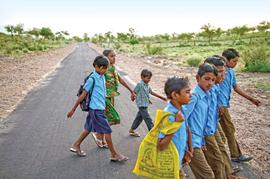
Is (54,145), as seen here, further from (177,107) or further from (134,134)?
(177,107)

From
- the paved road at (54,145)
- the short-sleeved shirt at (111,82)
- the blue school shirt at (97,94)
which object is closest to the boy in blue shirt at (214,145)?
the paved road at (54,145)

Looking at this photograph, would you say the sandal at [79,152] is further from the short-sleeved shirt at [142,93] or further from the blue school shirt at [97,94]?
the short-sleeved shirt at [142,93]

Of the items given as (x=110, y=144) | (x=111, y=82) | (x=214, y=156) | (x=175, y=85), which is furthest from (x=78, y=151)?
(x=175, y=85)

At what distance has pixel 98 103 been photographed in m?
5.21

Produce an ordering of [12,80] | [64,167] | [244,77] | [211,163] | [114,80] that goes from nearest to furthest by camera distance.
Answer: [211,163], [64,167], [114,80], [12,80], [244,77]

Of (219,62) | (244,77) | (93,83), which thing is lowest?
(244,77)

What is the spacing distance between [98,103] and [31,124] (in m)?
2.71

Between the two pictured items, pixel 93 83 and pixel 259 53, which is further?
pixel 259 53

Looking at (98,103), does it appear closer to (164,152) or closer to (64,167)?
(64,167)

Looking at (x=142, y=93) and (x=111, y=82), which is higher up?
(x=111, y=82)

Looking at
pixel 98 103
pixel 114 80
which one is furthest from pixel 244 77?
pixel 98 103

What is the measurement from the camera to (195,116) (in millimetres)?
3770

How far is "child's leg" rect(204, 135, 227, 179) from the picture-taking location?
4023 mm

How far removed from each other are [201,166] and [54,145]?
3.13 meters
